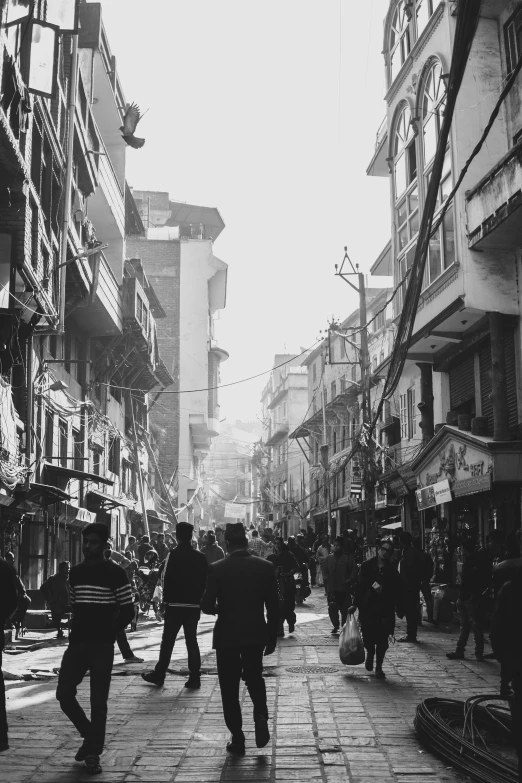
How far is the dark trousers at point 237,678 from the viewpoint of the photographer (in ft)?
21.9

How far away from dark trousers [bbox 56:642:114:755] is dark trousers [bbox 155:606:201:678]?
348 centimetres

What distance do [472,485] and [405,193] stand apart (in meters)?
A: 8.66

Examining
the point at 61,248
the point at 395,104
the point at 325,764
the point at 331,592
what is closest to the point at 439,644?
the point at 331,592

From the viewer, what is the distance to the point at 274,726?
772cm

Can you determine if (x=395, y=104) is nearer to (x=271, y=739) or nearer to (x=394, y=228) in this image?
(x=394, y=228)

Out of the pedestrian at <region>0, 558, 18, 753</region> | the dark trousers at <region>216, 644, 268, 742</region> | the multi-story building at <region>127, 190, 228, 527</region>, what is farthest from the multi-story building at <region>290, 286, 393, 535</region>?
the pedestrian at <region>0, 558, 18, 753</region>

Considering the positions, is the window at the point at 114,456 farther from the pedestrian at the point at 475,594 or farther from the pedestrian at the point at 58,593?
the pedestrian at the point at 475,594

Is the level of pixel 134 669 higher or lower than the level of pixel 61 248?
lower

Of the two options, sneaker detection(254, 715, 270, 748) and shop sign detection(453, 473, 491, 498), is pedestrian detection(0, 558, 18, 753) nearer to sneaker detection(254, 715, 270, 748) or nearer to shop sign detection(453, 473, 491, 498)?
sneaker detection(254, 715, 270, 748)

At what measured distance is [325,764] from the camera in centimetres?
628

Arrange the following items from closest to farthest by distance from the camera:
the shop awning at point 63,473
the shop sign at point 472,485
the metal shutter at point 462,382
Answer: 1. the shop sign at point 472,485
2. the shop awning at point 63,473
3. the metal shutter at point 462,382

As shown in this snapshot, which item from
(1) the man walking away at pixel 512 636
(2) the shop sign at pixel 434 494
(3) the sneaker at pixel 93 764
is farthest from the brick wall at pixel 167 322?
(1) the man walking away at pixel 512 636

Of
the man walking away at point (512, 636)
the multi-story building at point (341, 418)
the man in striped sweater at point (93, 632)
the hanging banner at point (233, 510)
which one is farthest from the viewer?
the hanging banner at point (233, 510)

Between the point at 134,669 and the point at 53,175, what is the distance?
12.6 m
